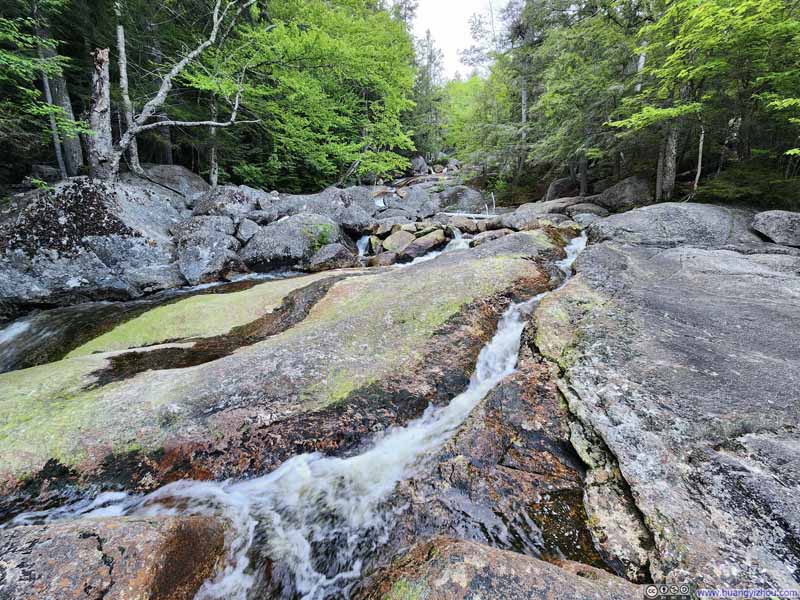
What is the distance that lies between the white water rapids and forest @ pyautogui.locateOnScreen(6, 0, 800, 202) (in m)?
8.98

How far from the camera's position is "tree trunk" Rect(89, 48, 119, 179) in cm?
973

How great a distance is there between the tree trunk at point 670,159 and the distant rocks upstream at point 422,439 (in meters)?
6.47

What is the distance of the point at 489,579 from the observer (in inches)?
77.1

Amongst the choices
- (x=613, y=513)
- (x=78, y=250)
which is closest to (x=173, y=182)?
(x=78, y=250)

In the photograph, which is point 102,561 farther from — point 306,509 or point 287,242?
point 287,242

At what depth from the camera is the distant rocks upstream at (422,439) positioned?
2.15 m

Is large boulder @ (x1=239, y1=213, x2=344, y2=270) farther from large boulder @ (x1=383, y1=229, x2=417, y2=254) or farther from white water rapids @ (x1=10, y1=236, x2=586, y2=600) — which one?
white water rapids @ (x1=10, y1=236, x2=586, y2=600)

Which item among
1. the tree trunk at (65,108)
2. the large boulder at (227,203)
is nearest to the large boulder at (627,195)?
the large boulder at (227,203)

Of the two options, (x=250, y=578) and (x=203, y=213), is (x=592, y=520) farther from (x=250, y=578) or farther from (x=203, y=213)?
(x=203, y=213)

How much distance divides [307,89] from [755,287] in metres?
16.1

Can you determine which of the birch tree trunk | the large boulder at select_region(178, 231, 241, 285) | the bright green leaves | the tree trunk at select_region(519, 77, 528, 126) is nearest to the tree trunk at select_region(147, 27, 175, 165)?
the bright green leaves

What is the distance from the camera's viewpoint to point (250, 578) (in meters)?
2.53

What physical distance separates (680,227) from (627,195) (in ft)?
19.7

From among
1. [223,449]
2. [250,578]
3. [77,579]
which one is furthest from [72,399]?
[250,578]
